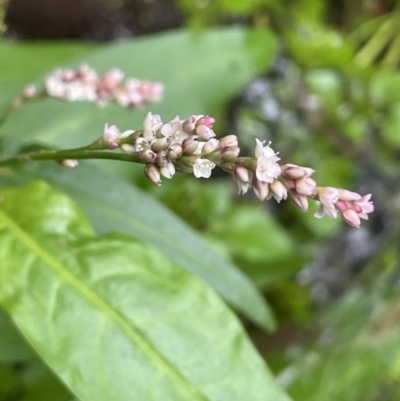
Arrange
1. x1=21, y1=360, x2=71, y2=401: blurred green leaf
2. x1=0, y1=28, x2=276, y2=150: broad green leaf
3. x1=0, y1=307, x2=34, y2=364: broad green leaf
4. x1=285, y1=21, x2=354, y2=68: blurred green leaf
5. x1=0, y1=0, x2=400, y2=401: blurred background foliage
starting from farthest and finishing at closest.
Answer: x1=285, y1=21, x2=354, y2=68: blurred green leaf → x1=0, y1=0, x2=400, y2=401: blurred background foliage → x1=0, y1=28, x2=276, y2=150: broad green leaf → x1=21, y1=360, x2=71, y2=401: blurred green leaf → x1=0, y1=307, x2=34, y2=364: broad green leaf

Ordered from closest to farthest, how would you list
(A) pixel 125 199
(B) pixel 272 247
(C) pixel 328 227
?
(A) pixel 125 199 < (B) pixel 272 247 < (C) pixel 328 227

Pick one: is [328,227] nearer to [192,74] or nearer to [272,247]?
[272,247]

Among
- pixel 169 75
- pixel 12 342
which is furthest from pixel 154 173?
pixel 169 75

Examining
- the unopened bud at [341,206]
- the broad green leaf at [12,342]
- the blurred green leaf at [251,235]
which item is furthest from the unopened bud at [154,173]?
the blurred green leaf at [251,235]

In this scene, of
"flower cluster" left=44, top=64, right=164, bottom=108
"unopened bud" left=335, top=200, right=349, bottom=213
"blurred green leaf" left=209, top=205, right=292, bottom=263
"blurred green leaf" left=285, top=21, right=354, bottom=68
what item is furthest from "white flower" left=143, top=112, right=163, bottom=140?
"blurred green leaf" left=285, top=21, right=354, bottom=68

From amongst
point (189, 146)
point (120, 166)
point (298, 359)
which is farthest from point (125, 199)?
point (298, 359)

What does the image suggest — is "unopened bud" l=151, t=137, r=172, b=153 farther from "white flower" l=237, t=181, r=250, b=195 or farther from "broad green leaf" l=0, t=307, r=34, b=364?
"broad green leaf" l=0, t=307, r=34, b=364
